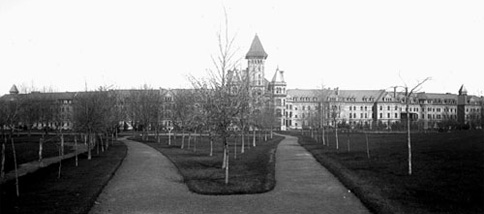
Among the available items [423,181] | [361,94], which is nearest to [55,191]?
[423,181]

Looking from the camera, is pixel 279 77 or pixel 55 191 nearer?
pixel 55 191

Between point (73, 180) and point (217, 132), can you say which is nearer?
point (73, 180)

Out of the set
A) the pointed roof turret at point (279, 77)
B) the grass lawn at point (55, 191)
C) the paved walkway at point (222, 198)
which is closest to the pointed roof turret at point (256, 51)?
the pointed roof turret at point (279, 77)

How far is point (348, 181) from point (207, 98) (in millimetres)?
8109

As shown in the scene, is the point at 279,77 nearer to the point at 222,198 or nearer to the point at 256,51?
the point at 256,51

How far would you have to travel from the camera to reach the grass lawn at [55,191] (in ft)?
38.8

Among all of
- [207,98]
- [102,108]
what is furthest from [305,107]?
[207,98]

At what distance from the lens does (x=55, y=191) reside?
577 inches

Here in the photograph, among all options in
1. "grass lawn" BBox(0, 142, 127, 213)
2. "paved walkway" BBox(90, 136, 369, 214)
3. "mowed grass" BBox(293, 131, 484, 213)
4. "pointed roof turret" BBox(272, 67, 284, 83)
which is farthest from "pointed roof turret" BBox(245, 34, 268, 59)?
"paved walkway" BBox(90, 136, 369, 214)

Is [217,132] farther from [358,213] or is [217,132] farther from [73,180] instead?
[358,213]

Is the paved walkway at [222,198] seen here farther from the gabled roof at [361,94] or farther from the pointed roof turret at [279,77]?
the gabled roof at [361,94]

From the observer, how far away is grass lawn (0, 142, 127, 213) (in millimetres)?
11820

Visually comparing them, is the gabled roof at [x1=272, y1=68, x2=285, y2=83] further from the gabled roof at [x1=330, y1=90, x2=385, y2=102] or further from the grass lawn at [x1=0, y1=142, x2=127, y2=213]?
the grass lawn at [x1=0, y1=142, x2=127, y2=213]

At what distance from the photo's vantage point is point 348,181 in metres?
16.5
